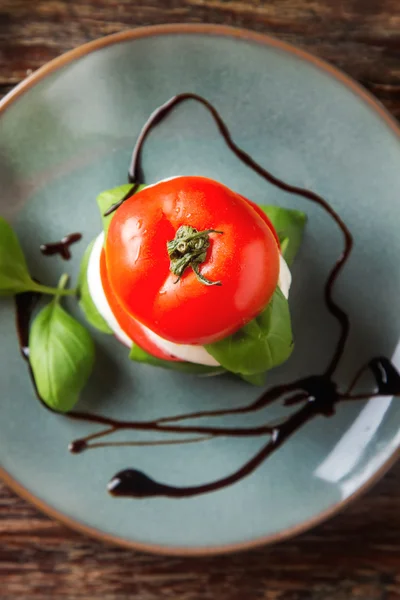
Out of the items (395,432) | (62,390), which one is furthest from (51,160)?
(395,432)

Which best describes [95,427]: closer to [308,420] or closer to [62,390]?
[62,390]

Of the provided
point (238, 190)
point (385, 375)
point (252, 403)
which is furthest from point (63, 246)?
point (385, 375)

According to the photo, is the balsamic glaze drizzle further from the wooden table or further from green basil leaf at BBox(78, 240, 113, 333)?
the wooden table

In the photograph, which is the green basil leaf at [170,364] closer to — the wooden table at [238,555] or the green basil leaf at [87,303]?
the green basil leaf at [87,303]

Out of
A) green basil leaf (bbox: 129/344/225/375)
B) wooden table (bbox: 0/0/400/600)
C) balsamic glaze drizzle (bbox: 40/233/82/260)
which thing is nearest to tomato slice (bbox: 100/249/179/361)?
green basil leaf (bbox: 129/344/225/375)

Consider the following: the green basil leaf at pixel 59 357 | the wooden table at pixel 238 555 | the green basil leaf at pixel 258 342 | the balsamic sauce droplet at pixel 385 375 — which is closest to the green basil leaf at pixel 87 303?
the green basil leaf at pixel 59 357

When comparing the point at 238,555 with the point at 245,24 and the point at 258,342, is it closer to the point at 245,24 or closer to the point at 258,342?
the point at 258,342
